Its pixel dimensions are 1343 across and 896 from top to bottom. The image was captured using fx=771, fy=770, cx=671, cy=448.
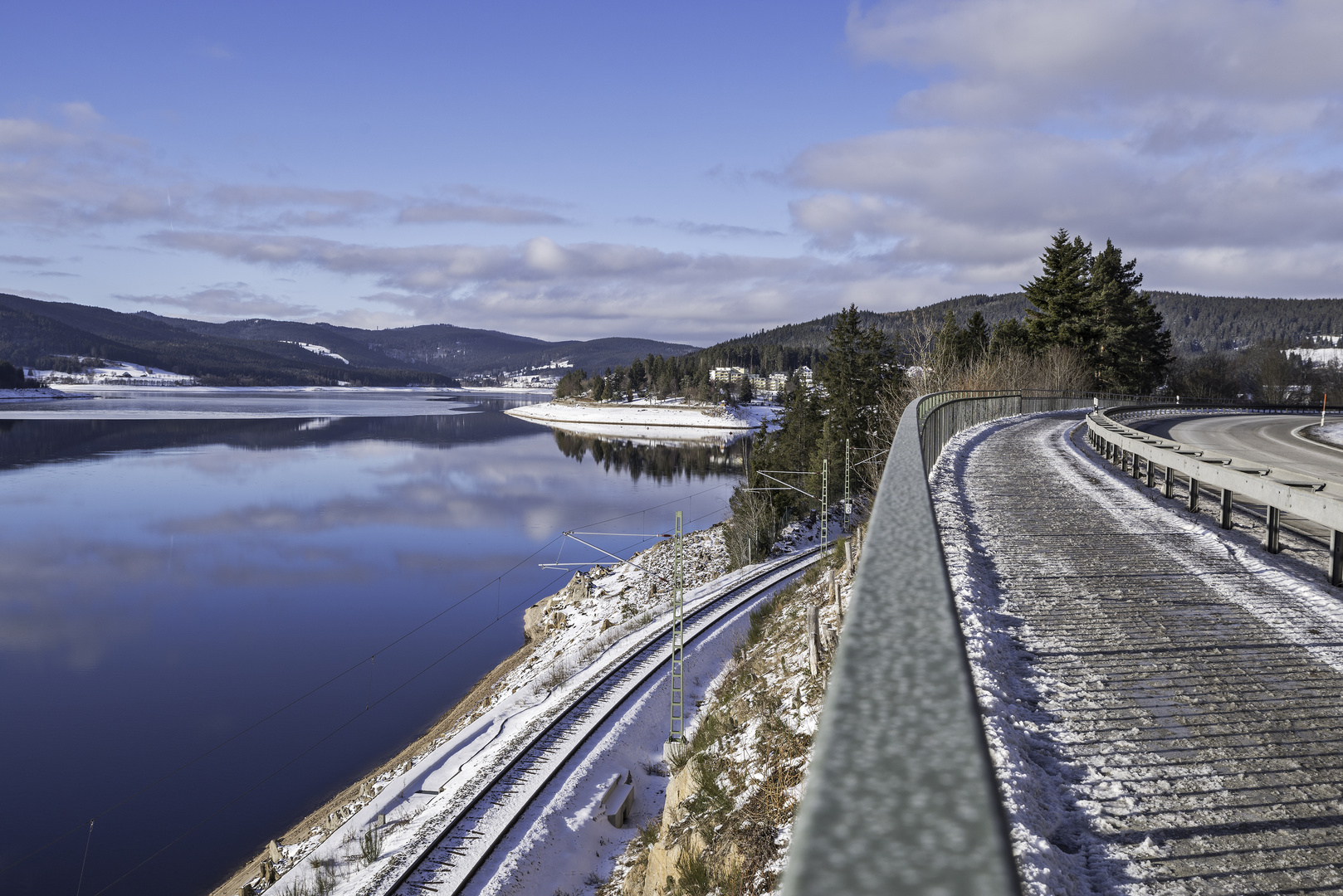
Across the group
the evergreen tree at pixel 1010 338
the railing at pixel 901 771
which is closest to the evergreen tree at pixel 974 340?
the evergreen tree at pixel 1010 338

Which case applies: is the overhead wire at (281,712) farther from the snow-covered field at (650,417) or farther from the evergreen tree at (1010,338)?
the snow-covered field at (650,417)

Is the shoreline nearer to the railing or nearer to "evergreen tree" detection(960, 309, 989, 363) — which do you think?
the railing

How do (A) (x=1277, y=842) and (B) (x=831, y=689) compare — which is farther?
→ (A) (x=1277, y=842)

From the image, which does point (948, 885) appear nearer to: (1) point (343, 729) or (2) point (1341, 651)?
(2) point (1341, 651)

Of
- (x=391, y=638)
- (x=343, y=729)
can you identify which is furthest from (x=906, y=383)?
(x=343, y=729)

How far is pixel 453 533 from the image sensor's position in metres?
48.7

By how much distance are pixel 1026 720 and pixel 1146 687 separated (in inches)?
41.0

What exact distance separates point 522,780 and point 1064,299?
197 ft

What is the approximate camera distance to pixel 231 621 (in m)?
32.3

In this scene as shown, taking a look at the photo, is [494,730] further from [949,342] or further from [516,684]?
[949,342]

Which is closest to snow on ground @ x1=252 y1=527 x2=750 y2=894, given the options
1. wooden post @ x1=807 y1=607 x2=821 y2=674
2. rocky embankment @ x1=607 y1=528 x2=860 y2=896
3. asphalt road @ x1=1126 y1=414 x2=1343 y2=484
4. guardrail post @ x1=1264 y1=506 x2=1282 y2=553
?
rocky embankment @ x1=607 y1=528 x2=860 y2=896

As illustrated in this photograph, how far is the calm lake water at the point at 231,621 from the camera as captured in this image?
1962cm

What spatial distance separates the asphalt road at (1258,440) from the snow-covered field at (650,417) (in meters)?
90.6

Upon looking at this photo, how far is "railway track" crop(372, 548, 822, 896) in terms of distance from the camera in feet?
43.2
